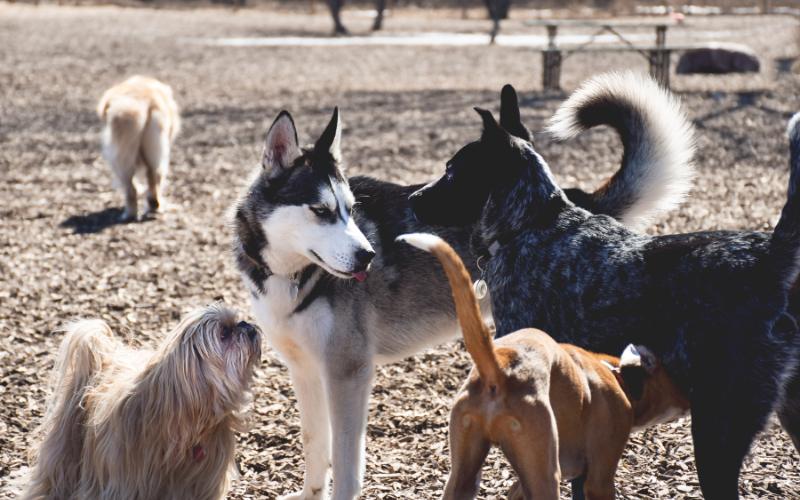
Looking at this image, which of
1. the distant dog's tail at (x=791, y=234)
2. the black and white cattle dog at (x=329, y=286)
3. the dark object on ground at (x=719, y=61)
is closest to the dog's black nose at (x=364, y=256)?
the black and white cattle dog at (x=329, y=286)

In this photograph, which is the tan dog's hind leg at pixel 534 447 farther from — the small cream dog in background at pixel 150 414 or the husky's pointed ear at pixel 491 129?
the husky's pointed ear at pixel 491 129

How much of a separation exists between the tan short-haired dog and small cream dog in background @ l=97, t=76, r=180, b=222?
600 centimetres

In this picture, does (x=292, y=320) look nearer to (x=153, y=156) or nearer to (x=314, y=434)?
(x=314, y=434)

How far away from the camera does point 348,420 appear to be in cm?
321

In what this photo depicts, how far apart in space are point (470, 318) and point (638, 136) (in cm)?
175

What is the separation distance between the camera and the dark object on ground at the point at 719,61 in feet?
50.9

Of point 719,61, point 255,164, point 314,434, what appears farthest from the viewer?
point 719,61

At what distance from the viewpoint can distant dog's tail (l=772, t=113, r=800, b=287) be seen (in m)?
2.49

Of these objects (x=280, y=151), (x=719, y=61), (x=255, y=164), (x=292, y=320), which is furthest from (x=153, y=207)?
(x=719, y=61)

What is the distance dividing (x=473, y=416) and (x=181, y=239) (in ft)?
17.3

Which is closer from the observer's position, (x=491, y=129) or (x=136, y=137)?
(x=491, y=129)

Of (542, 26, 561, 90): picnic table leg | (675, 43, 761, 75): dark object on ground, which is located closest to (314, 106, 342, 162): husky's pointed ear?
(542, 26, 561, 90): picnic table leg

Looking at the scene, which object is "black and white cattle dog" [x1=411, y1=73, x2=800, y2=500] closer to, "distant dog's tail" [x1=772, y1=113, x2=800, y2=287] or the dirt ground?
"distant dog's tail" [x1=772, y1=113, x2=800, y2=287]

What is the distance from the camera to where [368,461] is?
3.70 meters
